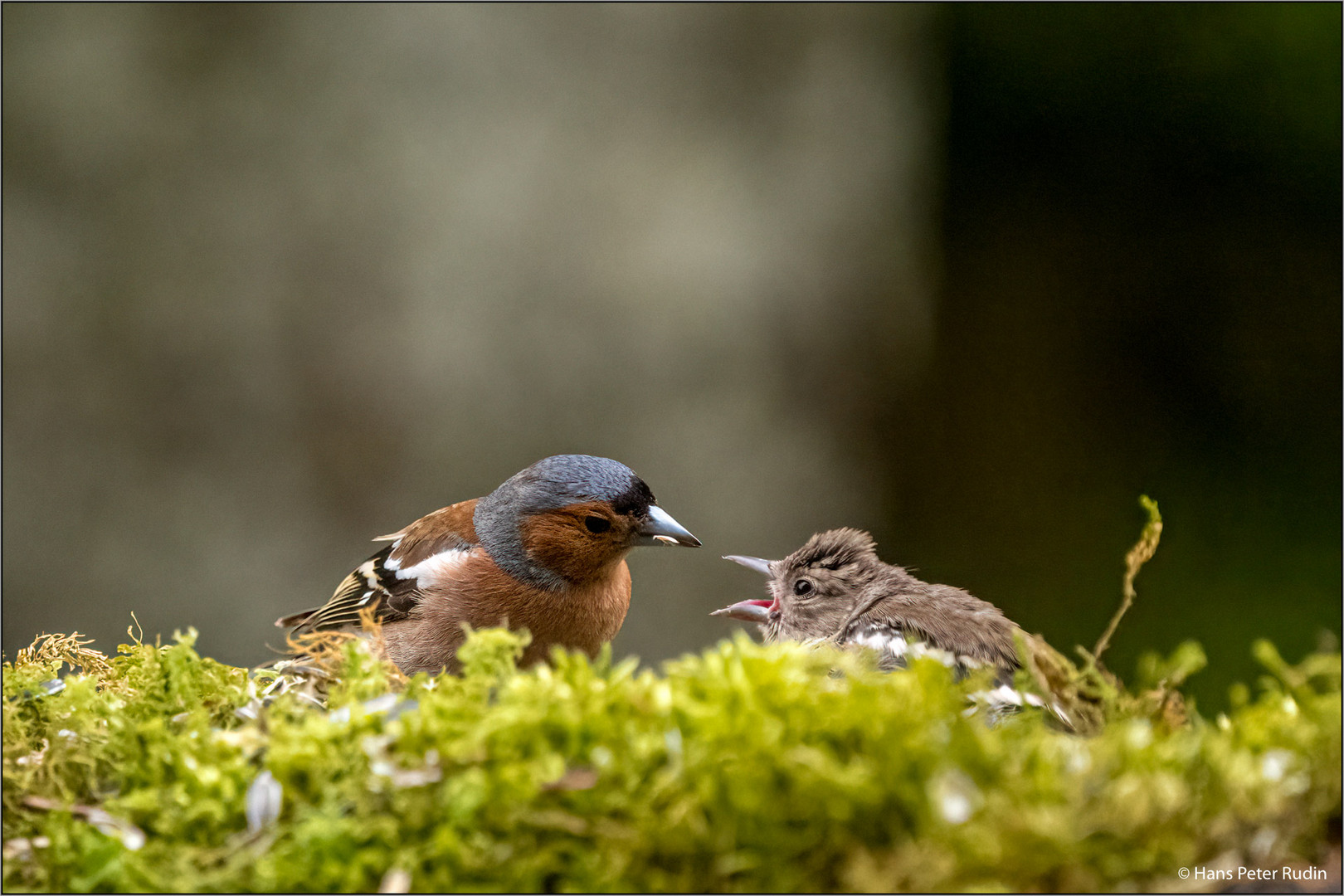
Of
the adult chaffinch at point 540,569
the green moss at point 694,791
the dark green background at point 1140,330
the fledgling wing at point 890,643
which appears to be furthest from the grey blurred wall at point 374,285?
the green moss at point 694,791

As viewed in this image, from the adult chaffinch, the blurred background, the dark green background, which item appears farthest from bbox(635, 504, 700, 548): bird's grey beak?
the dark green background

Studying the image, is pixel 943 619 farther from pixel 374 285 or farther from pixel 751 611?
pixel 374 285

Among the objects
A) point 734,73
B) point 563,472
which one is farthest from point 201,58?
point 563,472

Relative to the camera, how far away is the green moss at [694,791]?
4.33ft

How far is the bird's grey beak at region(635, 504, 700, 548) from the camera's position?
301 cm

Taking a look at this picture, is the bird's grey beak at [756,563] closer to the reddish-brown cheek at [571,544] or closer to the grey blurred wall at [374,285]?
the reddish-brown cheek at [571,544]

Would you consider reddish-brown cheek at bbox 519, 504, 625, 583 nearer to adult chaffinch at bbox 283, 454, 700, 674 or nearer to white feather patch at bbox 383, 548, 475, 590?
adult chaffinch at bbox 283, 454, 700, 674

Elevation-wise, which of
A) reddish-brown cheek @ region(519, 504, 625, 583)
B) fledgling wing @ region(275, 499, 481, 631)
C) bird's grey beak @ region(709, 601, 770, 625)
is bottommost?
bird's grey beak @ region(709, 601, 770, 625)

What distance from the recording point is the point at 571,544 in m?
2.99

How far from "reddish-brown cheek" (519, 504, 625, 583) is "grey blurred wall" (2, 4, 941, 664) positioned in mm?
3098

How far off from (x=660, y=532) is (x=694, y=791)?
1629 mm

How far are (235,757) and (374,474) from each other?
4.56 meters

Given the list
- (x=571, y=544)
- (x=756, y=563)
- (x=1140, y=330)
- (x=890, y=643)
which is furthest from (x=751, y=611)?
(x=1140, y=330)

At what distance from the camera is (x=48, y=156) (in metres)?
5.86
